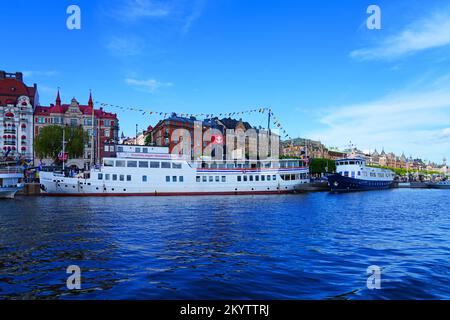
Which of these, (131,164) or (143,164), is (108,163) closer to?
(131,164)

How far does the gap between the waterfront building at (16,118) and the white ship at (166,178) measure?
44.6m

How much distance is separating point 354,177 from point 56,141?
7245 cm

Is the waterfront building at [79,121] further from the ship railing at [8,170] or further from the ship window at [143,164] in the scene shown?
the ship railing at [8,170]

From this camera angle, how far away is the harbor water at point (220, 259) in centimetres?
1119

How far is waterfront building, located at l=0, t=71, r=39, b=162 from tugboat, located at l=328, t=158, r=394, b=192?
263 ft

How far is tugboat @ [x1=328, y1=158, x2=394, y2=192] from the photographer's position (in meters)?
77.2

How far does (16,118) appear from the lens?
93500mm

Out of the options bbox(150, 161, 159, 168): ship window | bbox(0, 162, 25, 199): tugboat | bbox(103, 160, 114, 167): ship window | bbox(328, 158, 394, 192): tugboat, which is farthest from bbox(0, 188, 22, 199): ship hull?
bbox(328, 158, 394, 192): tugboat

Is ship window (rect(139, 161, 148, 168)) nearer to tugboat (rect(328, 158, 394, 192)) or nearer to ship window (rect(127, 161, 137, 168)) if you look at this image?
ship window (rect(127, 161, 137, 168))

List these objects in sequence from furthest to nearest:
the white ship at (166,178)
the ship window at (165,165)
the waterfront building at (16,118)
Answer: the waterfront building at (16,118)
the ship window at (165,165)
the white ship at (166,178)

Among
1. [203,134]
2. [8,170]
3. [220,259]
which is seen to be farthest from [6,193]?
[203,134]

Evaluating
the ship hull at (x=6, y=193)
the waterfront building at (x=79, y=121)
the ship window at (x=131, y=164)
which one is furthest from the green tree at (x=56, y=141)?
the ship hull at (x=6, y=193)
